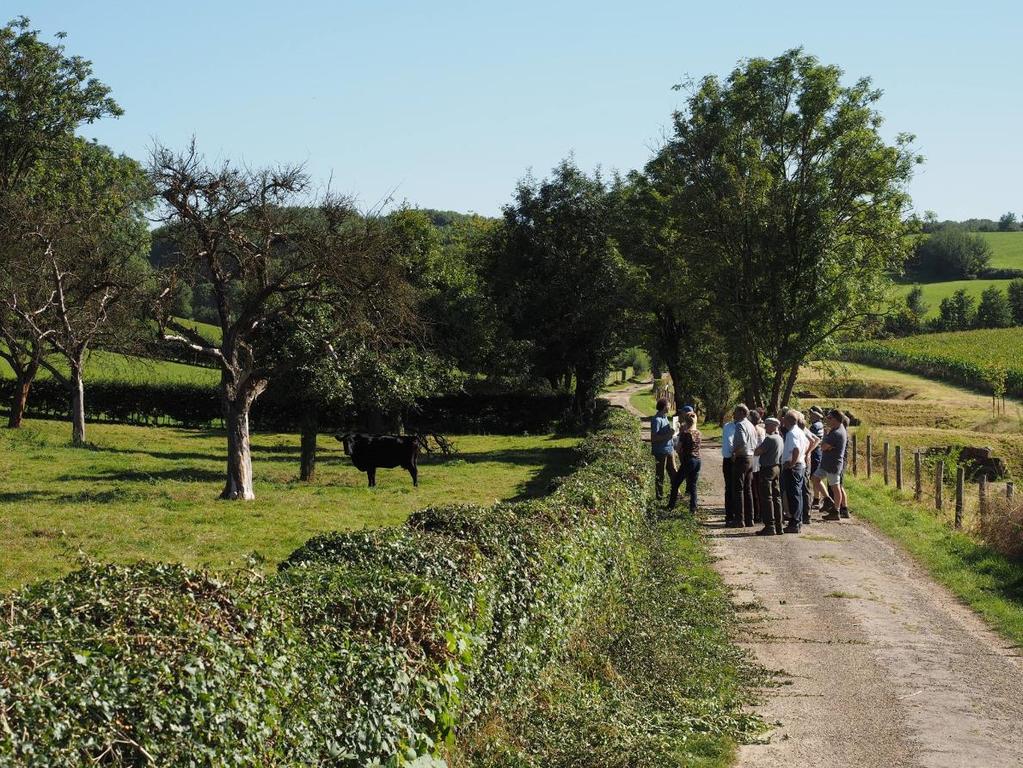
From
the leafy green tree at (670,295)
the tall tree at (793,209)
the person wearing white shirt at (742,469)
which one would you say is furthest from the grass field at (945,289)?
the person wearing white shirt at (742,469)

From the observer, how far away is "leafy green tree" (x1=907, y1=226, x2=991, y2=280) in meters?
138

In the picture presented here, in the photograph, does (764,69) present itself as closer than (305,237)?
No

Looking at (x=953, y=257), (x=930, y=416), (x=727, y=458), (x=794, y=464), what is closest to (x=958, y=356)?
(x=930, y=416)

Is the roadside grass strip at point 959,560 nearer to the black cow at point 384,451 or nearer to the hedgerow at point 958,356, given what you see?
the black cow at point 384,451

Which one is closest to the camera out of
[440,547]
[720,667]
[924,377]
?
[440,547]

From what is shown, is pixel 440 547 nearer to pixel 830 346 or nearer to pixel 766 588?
pixel 766 588

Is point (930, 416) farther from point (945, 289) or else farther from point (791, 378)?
point (945, 289)

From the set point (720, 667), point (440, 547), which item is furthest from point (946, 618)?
point (440, 547)

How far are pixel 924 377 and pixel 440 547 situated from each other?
262 feet

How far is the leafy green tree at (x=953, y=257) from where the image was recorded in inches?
5438

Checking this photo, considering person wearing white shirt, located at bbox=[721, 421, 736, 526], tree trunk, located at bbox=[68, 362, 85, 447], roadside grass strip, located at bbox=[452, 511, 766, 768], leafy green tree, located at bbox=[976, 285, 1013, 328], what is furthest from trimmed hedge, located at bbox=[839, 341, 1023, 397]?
roadside grass strip, located at bbox=[452, 511, 766, 768]

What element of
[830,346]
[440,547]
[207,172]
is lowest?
[440,547]

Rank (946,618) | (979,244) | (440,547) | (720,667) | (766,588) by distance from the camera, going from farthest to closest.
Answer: (979,244) → (766,588) → (946,618) → (720,667) → (440,547)

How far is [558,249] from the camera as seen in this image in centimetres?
4497
